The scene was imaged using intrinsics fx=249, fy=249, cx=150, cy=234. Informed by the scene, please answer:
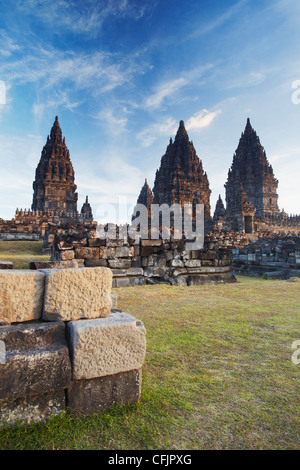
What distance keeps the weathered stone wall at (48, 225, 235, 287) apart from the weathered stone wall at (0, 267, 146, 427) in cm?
493

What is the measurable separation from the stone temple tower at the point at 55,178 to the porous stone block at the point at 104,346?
38.4 meters

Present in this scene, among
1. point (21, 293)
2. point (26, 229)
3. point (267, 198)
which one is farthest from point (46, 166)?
point (21, 293)

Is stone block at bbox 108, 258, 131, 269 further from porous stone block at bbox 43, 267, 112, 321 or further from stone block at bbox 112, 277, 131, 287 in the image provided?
porous stone block at bbox 43, 267, 112, 321

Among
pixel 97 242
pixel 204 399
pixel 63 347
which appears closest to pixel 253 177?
pixel 97 242

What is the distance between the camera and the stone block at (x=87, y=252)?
22.9 ft

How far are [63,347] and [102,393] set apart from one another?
0.44 metres

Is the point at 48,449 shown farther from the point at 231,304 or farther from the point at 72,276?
the point at 231,304

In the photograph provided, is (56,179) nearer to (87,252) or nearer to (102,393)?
(87,252)

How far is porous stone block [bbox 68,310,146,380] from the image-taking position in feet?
5.53

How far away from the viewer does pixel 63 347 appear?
5.55 feet

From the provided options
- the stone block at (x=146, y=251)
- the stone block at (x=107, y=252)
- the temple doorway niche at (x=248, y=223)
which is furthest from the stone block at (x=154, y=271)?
the temple doorway niche at (x=248, y=223)

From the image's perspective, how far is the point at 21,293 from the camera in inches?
74.4

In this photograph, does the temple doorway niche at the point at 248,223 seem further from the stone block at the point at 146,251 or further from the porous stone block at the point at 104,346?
the porous stone block at the point at 104,346

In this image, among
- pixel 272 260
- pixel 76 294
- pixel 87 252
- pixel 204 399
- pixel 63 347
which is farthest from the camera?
pixel 272 260
